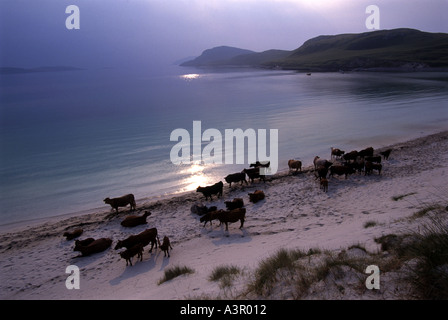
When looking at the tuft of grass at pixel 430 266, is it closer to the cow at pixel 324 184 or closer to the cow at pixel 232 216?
the cow at pixel 232 216

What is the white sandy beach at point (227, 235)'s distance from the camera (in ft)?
23.1

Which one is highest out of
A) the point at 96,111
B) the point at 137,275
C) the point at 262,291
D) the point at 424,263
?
the point at 96,111

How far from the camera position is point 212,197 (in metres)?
14.5

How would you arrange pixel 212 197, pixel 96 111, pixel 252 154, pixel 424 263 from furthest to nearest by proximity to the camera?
1. pixel 96 111
2. pixel 252 154
3. pixel 212 197
4. pixel 424 263

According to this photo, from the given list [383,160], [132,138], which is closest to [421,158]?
[383,160]

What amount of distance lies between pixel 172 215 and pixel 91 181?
27.5 feet

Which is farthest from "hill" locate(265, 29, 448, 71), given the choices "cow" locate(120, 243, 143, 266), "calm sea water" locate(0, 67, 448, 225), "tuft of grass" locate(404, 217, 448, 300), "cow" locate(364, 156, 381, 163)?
"cow" locate(120, 243, 143, 266)

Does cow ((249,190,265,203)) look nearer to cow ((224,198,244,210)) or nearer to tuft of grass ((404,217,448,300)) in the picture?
cow ((224,198,244,210))

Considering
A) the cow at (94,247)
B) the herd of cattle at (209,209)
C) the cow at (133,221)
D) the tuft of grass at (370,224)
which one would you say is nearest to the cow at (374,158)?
the herd of cattle at (209,209)

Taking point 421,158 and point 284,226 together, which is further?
point 421,158

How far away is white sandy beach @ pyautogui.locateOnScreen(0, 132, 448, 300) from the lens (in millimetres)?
7028

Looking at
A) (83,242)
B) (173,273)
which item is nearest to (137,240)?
(83,242)

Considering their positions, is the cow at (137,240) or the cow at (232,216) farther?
the cow at (232,216)

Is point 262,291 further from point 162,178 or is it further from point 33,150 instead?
point 33,150
